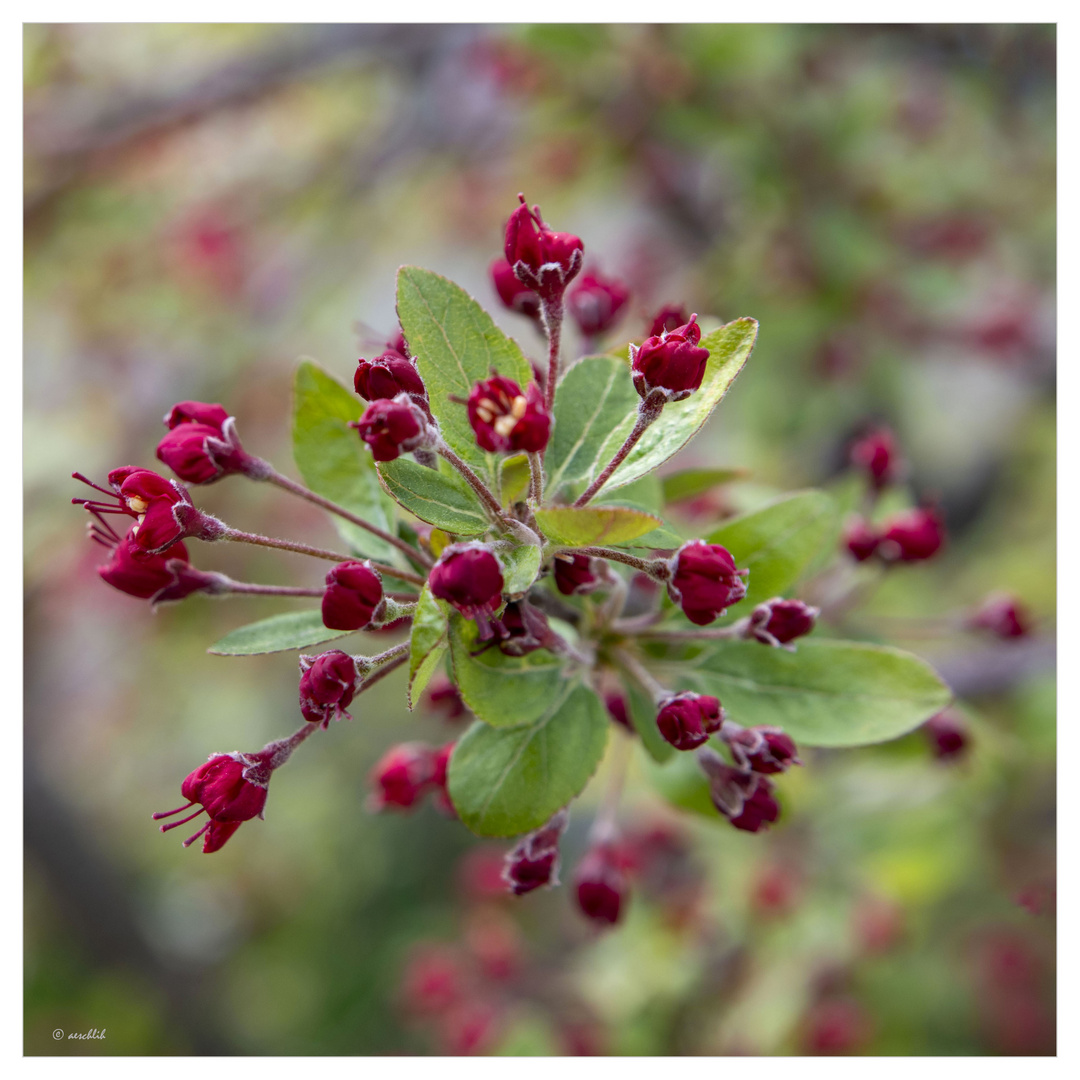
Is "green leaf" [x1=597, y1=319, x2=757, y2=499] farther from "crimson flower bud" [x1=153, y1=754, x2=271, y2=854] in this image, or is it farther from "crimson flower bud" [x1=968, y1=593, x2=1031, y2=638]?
"crimson flower bud" [x1=968, y1=593, x2=1031, y2=638]

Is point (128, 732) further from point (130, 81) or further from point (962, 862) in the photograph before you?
point (962, 862)

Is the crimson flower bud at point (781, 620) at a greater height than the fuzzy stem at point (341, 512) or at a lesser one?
lesser

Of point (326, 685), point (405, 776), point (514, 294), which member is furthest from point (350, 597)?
point (514, 294)

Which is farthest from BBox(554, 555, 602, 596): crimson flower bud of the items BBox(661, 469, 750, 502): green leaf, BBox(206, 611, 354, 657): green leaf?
BBox(661, 469, 750, 502): green leaf

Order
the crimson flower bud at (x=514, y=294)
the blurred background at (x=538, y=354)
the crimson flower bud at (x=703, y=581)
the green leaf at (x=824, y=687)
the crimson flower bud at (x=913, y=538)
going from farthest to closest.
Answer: the blurred background at (x=538, y=354) → the crimson flower bud at (x=913, y=538) → the crimson flower bud at (x=514, y=294) → the green leaf at (x=824, y=687) → the crimson flower bud at (x=703, y=581)

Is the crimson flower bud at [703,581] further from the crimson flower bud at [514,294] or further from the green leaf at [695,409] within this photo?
the crimson flower bud at [514,294]

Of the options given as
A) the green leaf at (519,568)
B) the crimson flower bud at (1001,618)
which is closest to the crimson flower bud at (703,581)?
the green leaf at (519,568)
